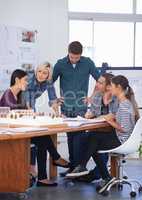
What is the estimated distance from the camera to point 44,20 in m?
6.52

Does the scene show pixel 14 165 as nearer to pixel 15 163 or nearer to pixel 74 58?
pixel 15 163

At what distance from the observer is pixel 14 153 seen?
154 inches

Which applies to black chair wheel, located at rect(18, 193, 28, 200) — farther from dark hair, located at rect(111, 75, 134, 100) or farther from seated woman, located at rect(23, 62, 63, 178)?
dark hair, located at rect(111, 75, 134, 100)

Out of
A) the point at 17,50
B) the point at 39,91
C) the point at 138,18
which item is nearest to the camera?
the point at 39,91

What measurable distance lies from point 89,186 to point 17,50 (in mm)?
2461

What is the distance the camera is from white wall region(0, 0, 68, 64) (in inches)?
251

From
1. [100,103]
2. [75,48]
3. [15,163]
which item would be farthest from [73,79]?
[15,163]

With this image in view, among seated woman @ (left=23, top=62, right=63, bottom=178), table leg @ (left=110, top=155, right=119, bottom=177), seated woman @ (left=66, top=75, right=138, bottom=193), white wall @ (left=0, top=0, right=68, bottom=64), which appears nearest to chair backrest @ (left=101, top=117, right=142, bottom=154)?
seated woman @ (left=66, top=75, right=138, bottom=193)

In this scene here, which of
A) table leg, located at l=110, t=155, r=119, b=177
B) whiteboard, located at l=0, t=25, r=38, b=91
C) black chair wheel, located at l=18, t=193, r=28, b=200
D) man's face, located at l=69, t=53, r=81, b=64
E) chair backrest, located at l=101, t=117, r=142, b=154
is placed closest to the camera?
black chair wheel, located at l=18, t=193, r=28, b=200

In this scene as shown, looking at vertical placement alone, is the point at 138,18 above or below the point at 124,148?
above

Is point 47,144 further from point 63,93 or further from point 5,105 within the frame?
point 63,93

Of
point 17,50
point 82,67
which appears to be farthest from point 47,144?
point 17,50

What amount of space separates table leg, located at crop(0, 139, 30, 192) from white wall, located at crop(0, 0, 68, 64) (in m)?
2.80

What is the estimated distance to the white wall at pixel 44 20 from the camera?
20.9 feet
